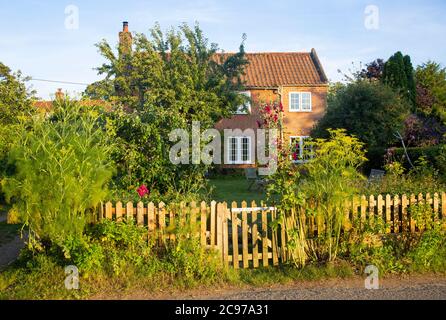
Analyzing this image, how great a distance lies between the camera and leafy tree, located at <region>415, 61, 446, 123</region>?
1078 inches

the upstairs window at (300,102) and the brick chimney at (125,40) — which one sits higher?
the brick chimney at (125,40)

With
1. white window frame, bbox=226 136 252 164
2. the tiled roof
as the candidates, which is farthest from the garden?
the tiled roof

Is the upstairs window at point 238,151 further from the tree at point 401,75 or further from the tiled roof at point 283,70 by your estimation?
the tree at point 401,75

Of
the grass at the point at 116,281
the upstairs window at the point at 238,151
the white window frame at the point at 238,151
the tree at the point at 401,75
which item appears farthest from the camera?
the upstairs window at the point at 238,151

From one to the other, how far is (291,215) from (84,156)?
3.23 m

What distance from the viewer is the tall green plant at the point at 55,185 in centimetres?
659

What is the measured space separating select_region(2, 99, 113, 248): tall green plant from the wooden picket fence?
0.49 m

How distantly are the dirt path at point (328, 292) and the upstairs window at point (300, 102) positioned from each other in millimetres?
24950

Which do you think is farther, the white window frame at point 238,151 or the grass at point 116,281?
the white window frame at point 238,151

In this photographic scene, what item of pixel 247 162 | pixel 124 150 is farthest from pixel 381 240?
pixel 247 162

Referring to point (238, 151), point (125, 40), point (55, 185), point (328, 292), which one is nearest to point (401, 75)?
point (238, 151)

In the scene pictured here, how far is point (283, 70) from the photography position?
31.7 m

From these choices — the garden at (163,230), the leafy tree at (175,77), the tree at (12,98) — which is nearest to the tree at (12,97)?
the tree at (12,98)

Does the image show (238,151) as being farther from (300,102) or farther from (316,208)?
(316,208)
